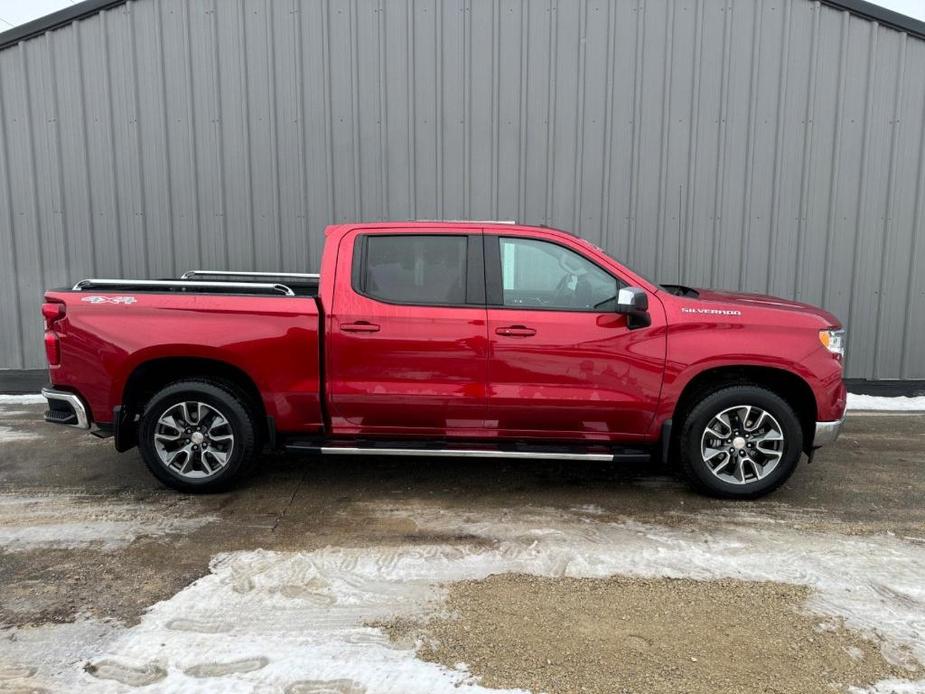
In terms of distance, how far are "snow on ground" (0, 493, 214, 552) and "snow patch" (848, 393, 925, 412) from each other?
23.2ft

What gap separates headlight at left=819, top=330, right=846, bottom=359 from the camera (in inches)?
166

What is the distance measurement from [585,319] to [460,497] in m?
1.51

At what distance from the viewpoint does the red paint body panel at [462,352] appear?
420 cm

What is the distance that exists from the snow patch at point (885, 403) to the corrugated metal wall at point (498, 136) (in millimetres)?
356

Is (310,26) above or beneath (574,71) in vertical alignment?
above

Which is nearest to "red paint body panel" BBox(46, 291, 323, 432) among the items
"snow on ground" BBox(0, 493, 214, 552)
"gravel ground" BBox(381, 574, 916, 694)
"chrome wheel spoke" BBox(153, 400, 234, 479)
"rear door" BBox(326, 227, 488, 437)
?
"rear door" BBox(326, 227, 488, 437)

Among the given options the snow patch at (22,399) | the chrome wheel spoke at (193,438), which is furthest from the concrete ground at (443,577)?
the snow patch at (22,399)

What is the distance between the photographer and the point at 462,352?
13.9 feet

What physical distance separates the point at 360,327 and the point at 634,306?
1786 millimetres

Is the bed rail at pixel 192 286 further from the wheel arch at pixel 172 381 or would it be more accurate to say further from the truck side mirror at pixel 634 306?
the truck side mirror at pixel 634 306

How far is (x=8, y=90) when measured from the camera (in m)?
7.69

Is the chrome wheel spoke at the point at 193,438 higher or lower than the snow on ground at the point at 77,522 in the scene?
higher

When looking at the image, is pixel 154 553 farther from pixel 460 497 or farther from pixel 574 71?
pixel 574 71

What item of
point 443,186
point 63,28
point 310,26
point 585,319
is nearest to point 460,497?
point 585,319
